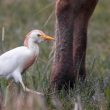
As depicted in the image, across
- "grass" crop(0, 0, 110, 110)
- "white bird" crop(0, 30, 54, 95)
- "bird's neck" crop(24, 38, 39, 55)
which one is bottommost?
"grass" crop(0, 0, 110, 110)

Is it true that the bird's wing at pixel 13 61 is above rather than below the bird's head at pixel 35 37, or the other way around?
below

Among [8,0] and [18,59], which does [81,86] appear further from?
[8,0]

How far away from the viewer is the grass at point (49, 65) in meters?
6.28

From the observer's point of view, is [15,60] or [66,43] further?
[66,43]

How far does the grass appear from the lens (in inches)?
247

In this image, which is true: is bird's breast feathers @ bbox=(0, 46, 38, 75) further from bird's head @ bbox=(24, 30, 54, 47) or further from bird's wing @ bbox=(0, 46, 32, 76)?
bird's head @ bbox=(24, 30, 54, 47)

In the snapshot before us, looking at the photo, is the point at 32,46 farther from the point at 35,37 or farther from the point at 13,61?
the point at 13,61

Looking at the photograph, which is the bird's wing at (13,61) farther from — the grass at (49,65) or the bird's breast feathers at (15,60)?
the grass at (49,65)

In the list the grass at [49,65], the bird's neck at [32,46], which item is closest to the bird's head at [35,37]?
the bird's neck at [32,46]

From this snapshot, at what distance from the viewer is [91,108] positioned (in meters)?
6.54

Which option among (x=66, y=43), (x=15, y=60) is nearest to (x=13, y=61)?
(x=15, y=60)

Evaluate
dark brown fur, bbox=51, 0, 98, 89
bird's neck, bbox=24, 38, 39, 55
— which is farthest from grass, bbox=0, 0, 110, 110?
bird's neck, bbox=24, 38, 39, 55

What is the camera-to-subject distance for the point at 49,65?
8.14 meters

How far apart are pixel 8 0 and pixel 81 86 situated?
6.82 metres
